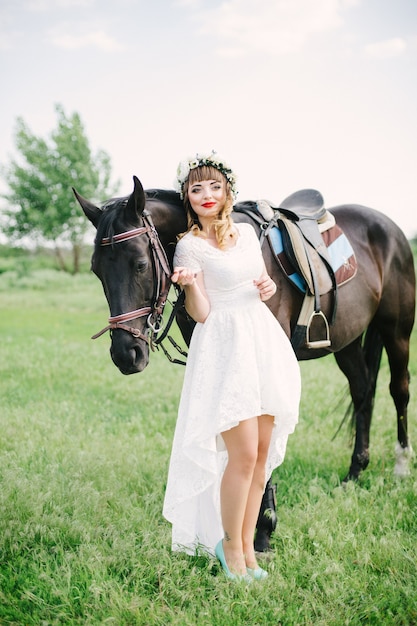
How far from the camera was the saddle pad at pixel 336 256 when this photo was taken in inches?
131

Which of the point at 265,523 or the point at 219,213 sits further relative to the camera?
the point at 265,523

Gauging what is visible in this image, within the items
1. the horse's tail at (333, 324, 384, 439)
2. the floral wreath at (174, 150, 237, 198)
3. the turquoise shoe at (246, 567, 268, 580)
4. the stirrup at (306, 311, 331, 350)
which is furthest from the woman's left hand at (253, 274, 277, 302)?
the horse's tail at (333, 324, 384, 439)

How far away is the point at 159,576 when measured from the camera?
277cm

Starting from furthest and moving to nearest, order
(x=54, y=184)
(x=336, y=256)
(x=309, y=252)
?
1. (x=54, y=184)
2. (x=336, y=256)
3. (x=309, y=252)

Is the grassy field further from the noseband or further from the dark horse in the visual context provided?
the noseband

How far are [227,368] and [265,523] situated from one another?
3.90ft

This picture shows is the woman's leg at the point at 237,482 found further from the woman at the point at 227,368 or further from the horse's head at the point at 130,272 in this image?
the horse's head at the point at 130,272

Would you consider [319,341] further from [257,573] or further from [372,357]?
[257,573]

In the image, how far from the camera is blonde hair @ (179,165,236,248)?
8.82 ft

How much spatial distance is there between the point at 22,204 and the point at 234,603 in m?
31.6

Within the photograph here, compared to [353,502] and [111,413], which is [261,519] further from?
[111,413]

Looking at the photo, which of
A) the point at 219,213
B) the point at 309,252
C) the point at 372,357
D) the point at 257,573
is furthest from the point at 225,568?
the point at 372,357

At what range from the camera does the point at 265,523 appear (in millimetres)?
3166

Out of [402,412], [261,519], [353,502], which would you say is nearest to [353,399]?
[402,412]
